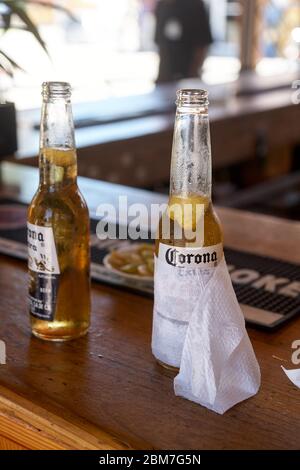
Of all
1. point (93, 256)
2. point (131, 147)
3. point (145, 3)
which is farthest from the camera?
point (145, 3)

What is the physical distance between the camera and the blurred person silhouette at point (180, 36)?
522cm

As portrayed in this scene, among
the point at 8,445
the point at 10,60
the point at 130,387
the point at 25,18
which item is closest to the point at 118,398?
the point at 130,387

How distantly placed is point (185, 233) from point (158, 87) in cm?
357

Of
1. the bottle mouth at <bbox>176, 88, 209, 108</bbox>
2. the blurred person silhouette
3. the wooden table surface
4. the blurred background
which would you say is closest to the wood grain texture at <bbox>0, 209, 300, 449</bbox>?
the wooden table surface

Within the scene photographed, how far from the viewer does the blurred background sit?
2.23m

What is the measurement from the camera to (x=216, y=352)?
0.71m

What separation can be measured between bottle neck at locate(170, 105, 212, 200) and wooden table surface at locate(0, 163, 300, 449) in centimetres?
21

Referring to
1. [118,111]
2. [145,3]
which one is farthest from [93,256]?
[145,3]

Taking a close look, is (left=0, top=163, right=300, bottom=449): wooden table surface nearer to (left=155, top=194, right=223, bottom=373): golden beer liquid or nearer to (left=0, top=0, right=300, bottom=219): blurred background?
(left=155, top=194, right=223, bottom=373): golden beer liquid

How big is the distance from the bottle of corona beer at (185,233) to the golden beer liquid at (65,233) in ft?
0.40

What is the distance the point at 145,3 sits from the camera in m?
7.03
